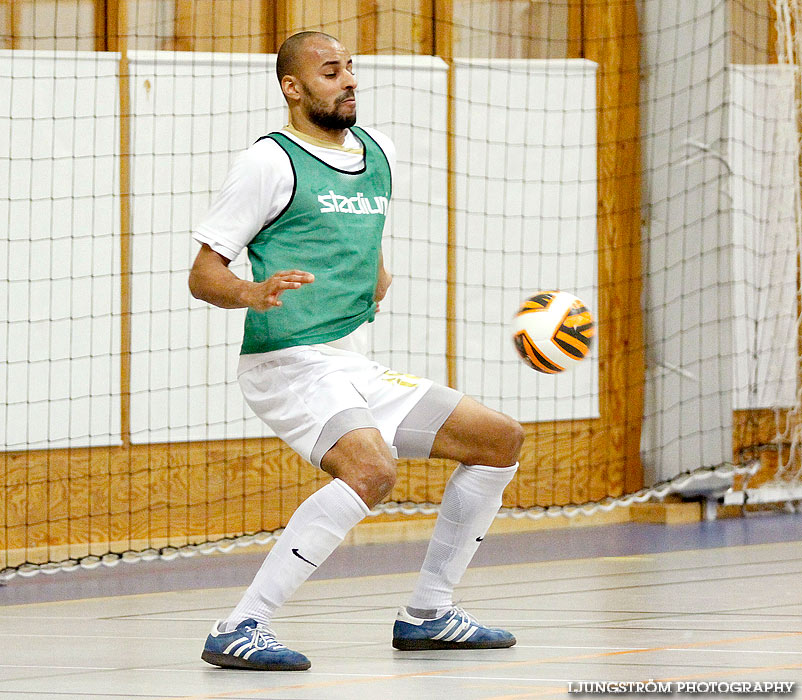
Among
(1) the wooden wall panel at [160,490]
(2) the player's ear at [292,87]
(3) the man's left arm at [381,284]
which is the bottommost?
(1) the wooden wall panel at [160,490]

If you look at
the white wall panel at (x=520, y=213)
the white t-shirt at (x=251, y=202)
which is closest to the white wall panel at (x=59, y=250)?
the white wall panel at (x=520, y=213)

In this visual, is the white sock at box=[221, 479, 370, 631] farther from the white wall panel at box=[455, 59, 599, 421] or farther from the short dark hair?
the white wall panel at box=[455, 59, 599, 421]

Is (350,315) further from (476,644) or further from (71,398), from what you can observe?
(71,398)

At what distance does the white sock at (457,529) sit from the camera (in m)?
4.35

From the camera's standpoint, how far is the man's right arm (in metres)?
3.87

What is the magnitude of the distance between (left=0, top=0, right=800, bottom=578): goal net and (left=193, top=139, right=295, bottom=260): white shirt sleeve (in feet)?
9.11

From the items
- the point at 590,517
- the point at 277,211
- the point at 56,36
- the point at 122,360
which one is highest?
the point at 56,36

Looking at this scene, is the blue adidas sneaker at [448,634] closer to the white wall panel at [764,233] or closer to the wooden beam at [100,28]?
the wooden beam at [100,28]

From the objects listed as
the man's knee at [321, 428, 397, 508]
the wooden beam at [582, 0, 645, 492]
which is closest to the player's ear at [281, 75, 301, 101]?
the man's knee at [321, 428, 397, 508]

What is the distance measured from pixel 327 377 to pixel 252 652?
0.75 meters

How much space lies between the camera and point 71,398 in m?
6.99

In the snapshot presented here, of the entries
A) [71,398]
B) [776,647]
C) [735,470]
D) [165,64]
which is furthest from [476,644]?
[735,470]

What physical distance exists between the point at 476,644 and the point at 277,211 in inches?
51.9

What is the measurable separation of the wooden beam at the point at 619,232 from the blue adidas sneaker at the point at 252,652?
5.01 m
